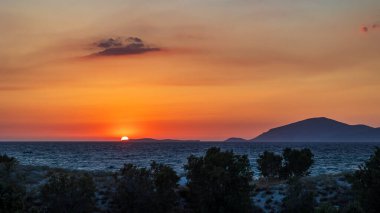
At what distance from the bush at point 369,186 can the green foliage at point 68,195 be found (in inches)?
835

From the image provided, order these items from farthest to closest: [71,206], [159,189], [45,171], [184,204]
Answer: [45,171] < [184,204] < [159,189] < [71,206]

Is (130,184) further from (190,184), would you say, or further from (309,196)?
(309,196)

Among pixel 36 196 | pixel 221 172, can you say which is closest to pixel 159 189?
pixel 221 172

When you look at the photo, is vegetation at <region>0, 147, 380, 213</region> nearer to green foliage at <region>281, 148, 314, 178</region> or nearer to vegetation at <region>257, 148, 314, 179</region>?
green foliage at <region>281, 148, 314, 178</region>

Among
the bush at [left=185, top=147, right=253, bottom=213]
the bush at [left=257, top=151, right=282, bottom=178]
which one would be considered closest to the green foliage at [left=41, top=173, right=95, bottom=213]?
the bush at [left=185, top=147, right=253, bottom=213]

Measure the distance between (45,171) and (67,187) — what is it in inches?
563

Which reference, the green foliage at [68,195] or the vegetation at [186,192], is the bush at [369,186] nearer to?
the vegetation at [186,192]

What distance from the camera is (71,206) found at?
114 feet

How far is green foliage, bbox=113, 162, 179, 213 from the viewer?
3619cm

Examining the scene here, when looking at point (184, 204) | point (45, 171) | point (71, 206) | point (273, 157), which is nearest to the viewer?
point (71, 206)

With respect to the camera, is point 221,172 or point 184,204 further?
point 184,204

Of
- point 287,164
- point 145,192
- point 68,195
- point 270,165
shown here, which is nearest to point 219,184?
point 145,192

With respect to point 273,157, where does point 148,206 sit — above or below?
below

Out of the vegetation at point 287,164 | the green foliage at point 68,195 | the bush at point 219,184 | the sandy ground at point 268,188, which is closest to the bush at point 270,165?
the vegetation at point 287,164
